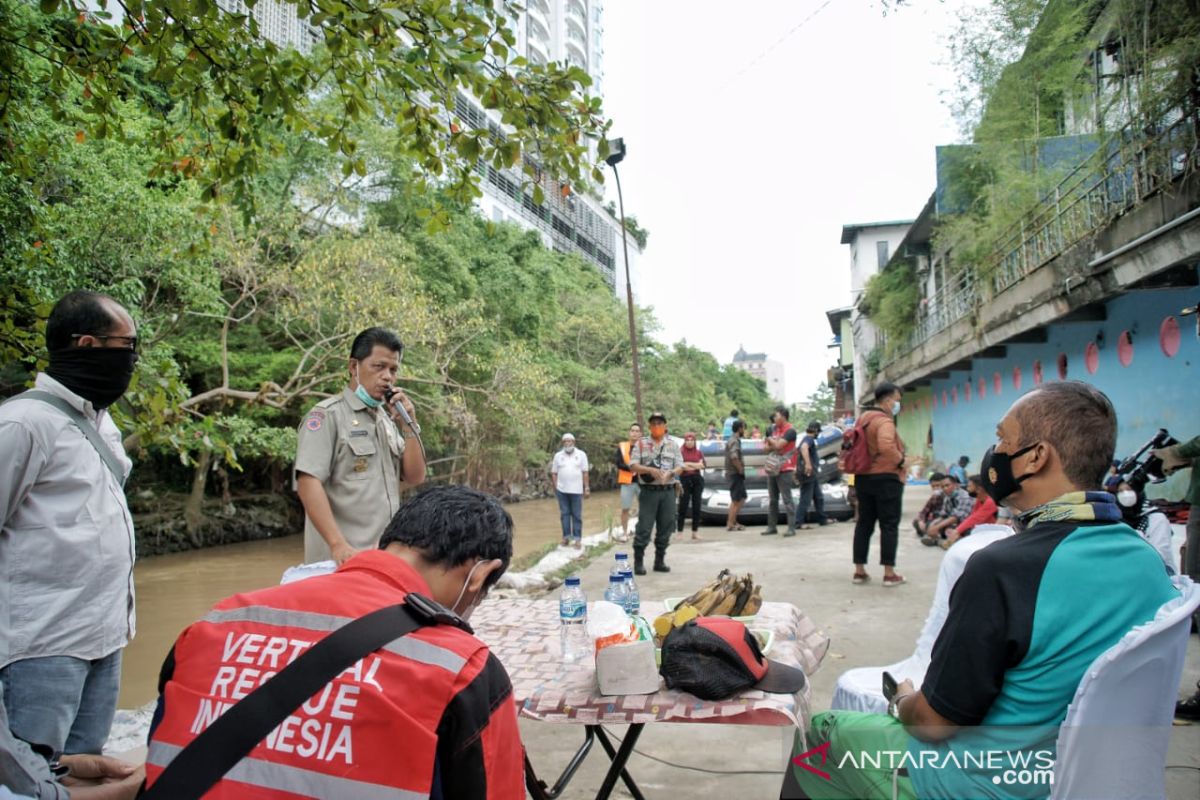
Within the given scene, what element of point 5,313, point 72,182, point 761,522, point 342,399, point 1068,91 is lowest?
point 761,522

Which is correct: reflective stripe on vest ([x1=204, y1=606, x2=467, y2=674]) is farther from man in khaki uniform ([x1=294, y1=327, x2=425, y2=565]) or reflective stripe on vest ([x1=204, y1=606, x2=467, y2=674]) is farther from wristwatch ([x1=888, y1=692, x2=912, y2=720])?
man in khaki uniform ([x1=294, y1=327, x2=425, y2=565])

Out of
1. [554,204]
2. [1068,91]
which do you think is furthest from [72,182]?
[554,204]

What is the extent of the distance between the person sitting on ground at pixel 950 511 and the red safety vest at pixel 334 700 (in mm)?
8729

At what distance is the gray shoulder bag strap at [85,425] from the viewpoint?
215cm

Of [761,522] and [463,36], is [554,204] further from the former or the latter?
[463,36]

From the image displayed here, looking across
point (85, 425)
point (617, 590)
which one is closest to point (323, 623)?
point (85, 425)

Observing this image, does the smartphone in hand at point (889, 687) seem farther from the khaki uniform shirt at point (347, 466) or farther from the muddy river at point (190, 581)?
the muddy river at point (190, 581)

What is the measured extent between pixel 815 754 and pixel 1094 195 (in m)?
9.35

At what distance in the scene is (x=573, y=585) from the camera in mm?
3070

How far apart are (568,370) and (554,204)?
21.3 meters

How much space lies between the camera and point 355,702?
1144mm

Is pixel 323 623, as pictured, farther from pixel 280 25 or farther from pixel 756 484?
pixel 280 25

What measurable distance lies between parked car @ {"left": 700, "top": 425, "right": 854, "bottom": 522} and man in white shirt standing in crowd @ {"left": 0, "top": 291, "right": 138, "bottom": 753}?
10.3m

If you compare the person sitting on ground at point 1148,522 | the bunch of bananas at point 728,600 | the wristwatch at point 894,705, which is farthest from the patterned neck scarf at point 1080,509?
the person sitting on ground at point 1148,522
